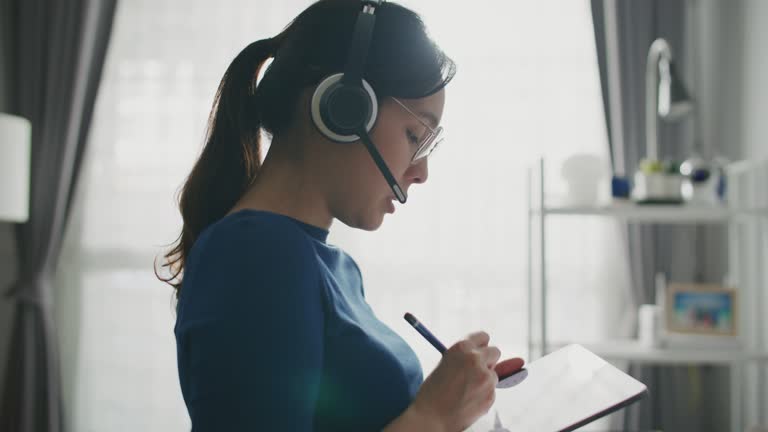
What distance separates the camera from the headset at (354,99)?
63cm

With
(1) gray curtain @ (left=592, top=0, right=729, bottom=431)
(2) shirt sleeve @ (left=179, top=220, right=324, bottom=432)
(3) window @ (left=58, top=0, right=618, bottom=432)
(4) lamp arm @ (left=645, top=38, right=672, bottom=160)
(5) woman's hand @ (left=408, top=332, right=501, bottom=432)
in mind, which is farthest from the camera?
(3) window @ (left=58, top=0, right=618, bottom=432)

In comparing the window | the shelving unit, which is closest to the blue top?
the shelving unit

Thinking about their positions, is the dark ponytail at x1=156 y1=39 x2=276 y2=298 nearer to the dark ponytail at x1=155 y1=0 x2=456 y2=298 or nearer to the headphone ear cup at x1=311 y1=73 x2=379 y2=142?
the dark ponytail at x1=155 y1=0 x2=456 y2=298

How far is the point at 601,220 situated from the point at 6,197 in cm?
222

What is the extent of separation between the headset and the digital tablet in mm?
341

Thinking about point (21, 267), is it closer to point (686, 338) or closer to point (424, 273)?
point (424, 273)

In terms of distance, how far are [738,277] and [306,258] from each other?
6.43 ft

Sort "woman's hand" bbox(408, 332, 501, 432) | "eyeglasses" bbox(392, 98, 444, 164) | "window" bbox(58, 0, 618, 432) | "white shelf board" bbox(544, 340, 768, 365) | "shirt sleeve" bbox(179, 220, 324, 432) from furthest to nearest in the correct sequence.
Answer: "window" bbox(58, 0, 618, 432) → "white shelf board" bbox(544, 340, 768, 365) → "eyeglasses" bbox(392, 98, 444, 164) → "woman's hand" bbox(408, 332, 501, 432) → "shirt sleeve" bbox(179, 220, 324, 432)

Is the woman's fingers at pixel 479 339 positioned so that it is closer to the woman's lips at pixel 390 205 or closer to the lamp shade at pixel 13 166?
the woman's lips at pixel 390 205

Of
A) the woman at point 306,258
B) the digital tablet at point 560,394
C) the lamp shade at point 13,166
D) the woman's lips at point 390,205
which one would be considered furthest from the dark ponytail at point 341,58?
the lamp shade at point 13,166

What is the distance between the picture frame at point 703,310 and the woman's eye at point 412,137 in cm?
165

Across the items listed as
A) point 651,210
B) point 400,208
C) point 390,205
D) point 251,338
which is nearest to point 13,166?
point 400,208

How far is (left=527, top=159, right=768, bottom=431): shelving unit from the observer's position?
196cm

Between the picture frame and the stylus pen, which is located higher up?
the stylus pen
